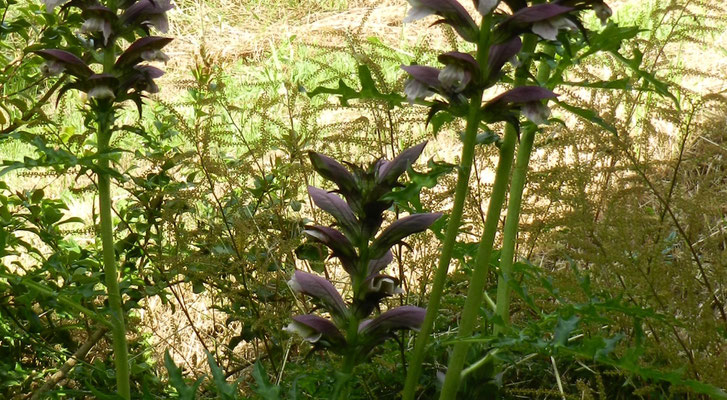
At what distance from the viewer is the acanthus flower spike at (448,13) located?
1.47 m

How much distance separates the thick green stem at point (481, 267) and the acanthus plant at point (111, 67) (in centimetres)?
83

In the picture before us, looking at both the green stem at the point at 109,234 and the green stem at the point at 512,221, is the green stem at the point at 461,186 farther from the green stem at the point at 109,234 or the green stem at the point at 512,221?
the green stem at the point at 109,234

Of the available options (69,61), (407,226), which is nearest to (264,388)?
(407,226)

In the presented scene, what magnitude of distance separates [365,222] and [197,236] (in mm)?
1812

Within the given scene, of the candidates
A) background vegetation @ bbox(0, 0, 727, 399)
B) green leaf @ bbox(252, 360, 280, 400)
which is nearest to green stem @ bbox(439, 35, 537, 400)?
background vegetation @ bbox(0, 0, 727, 399)

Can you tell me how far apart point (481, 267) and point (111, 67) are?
1.05 meters

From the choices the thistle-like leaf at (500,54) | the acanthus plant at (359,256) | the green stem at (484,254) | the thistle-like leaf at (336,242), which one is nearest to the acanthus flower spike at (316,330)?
the acanthus plant at (359,256)

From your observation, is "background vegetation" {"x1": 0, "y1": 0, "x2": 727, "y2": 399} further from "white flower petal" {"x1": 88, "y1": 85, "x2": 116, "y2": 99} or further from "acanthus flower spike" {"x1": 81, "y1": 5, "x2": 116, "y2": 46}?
"acanthus flower spike" {"x1": 81, "y1": 5, "x2": 116, "y2": 46}

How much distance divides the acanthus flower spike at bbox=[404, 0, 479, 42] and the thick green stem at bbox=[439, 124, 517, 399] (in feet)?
0.86

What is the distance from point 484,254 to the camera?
1.58 meters

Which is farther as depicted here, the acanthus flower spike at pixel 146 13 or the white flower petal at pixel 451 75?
the acanthus flower spike at pixel 146 13

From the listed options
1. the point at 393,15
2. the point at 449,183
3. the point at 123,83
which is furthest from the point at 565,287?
the point at 393,15

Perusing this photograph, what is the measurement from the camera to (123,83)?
196 cm

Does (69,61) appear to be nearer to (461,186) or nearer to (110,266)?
(110,266)
